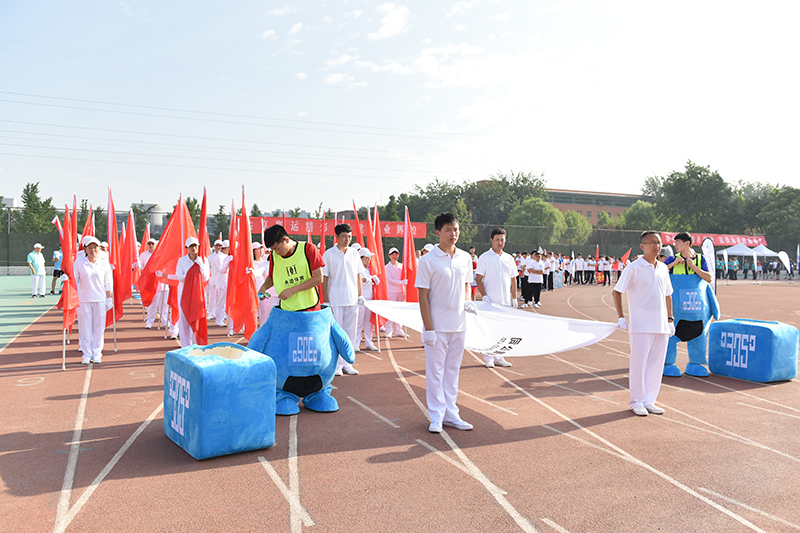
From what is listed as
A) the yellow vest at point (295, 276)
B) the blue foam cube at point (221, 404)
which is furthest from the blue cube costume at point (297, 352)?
the blue foam cube at point (221, 404)

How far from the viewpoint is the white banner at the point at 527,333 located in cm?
684

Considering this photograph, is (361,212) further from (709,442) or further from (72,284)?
(709,442)

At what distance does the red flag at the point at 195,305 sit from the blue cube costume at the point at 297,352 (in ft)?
10.5

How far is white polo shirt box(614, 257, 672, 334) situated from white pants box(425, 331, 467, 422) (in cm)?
215

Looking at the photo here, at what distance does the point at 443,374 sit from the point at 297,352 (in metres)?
1.64

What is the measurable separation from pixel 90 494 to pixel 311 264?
3.09m

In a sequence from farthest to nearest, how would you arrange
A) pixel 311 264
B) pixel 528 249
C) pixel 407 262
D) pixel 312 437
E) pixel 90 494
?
pixel 528 249
pixel 407 262
pixel 311 264
pixel 312 437
pixel 90 494

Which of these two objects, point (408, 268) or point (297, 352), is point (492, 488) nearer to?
point (297, 352)

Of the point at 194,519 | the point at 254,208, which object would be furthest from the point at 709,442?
the point at 254,208

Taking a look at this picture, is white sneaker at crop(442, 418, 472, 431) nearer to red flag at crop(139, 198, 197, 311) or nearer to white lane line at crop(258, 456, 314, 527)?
white lane line at crop(258, 456, 314, 527)

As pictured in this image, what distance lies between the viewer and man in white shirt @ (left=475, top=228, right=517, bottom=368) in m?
9.01

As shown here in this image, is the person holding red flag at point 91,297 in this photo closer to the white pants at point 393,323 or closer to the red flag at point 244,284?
the red flag at point 244,284

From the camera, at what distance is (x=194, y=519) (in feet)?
12.2

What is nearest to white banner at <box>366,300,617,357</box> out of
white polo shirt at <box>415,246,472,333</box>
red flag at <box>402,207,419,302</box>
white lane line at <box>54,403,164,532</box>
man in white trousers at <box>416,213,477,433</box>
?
man in white trousers at <box>416,213,477,433</box>
